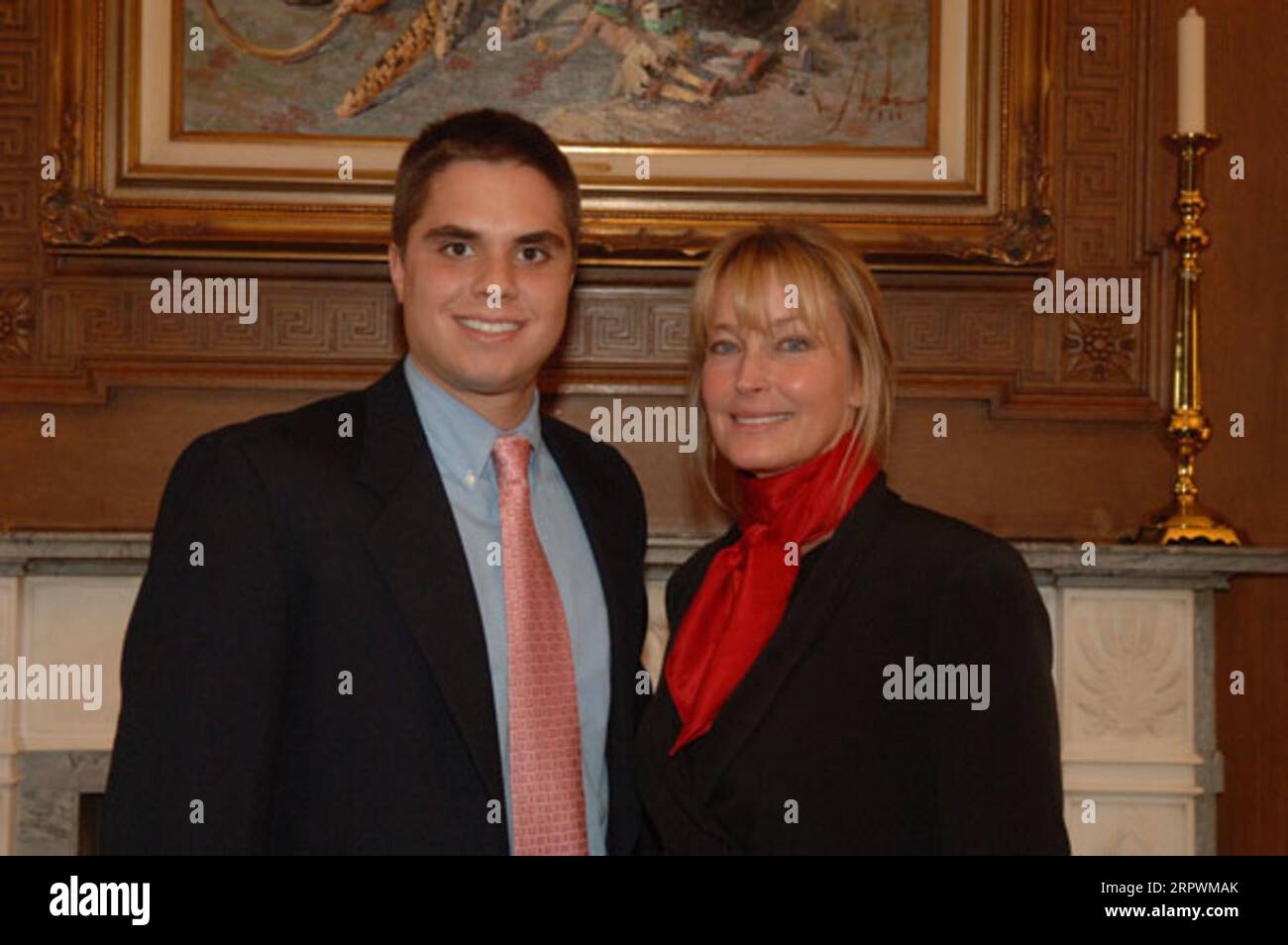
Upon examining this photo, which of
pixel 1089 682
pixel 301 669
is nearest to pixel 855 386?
pixel 301 669

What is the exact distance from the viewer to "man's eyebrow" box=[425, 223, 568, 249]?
7.36ft

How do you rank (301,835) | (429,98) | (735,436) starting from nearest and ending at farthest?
(301,835) < (735,436) < (429,98)

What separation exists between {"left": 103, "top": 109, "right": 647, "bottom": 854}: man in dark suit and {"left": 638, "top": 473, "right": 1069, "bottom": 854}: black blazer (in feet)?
0.75

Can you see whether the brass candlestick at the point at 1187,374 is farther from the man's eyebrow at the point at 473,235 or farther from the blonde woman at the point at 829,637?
the man's eyebrow at the point at 473,235

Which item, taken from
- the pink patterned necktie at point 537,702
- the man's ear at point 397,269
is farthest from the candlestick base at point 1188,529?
the man's ear at point 397,269

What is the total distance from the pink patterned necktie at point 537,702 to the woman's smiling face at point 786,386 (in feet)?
1.09

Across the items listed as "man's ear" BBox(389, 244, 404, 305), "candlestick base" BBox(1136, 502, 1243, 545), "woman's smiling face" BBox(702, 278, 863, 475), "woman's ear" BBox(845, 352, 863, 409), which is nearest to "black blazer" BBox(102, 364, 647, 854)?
"man's ear" BBox(389, 244, 404, 305)

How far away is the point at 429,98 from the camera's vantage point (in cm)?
371

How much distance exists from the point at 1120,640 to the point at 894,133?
128 cm

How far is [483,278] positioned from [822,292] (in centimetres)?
48

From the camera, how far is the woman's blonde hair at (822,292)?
2.26 metres

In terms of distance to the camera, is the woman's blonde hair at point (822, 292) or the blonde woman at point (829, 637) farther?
the woman's blonde hair at point (822, 292)
